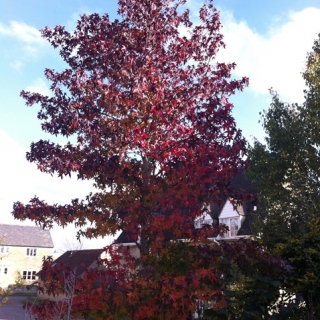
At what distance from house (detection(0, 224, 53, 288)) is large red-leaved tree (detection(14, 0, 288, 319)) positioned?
53.8 meters

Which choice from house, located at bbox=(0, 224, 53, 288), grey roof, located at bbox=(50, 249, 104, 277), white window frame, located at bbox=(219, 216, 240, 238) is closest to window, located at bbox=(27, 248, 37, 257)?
house, located at bbox=(0, 224, 53, 288)

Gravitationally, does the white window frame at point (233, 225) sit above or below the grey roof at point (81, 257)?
above

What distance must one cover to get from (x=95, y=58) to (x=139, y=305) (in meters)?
5.08

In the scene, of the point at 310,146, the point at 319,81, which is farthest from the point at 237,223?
the point at 319,81

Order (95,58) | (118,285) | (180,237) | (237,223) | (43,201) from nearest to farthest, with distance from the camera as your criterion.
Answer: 1. (118,285)
2. (180,237)
3. (43,201)
4. (95,58)
5. (237,223)

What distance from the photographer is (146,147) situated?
287 inches

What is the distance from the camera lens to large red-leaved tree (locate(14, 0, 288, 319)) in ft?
21.3

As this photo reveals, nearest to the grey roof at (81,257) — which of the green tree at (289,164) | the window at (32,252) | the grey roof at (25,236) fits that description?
the grey roof at (25,236)

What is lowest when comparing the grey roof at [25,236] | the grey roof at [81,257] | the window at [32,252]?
the grey roof at [81,257]

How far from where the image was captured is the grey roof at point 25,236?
59000 mm

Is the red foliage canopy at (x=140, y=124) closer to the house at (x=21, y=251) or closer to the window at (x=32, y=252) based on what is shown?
the house at (x=21, y=251)

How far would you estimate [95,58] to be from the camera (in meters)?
8.46

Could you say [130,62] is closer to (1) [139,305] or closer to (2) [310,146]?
(1) [139,305]

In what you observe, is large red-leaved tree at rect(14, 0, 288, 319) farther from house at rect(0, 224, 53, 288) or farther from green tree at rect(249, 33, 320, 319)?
house at rect(0, 224, 53, 288)
